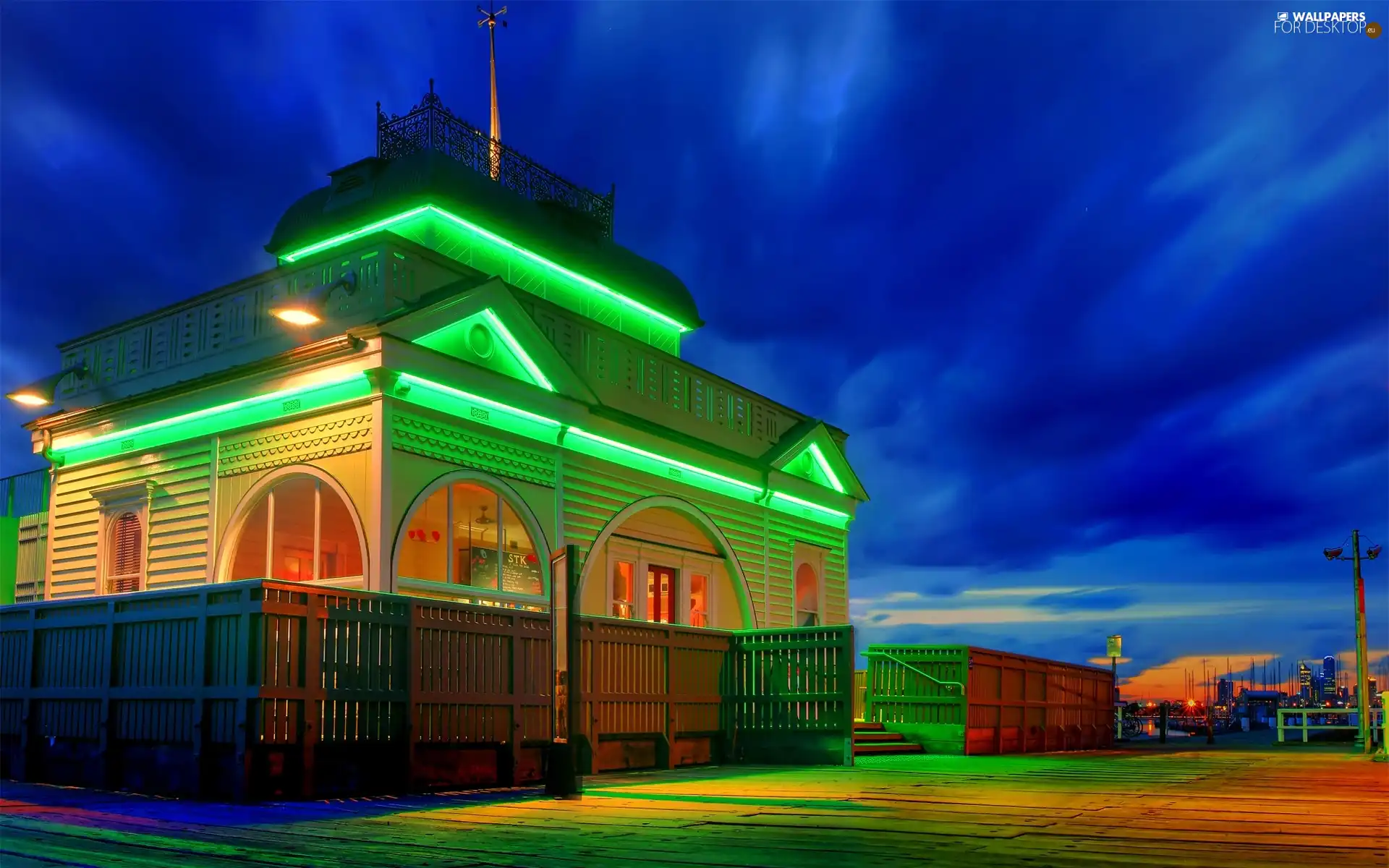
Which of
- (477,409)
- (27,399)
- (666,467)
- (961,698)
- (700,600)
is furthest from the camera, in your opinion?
(700,600)

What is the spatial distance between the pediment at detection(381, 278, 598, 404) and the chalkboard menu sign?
2.63m

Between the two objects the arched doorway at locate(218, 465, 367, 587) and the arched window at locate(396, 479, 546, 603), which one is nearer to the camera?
the arched doorway at locate(218, 465, 367, 587)

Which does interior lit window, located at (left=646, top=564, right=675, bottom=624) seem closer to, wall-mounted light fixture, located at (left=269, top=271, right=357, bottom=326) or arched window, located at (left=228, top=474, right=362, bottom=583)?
arched window, located at (left=228, top=474, right=362, bottom=583)

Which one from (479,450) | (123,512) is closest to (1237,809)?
(479,450)

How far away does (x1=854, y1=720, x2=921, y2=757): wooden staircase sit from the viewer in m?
19.8

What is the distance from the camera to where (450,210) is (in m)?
21.8

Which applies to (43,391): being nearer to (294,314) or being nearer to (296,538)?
(296,538)

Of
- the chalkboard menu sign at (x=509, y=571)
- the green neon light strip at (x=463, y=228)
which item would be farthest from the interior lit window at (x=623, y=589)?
the green neon light strip at (x=463, y=228)

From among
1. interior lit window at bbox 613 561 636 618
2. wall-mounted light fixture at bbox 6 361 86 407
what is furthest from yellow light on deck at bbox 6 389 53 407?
interior lit window at bbox 613 561 636 618

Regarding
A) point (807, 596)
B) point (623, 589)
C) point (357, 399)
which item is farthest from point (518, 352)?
point (807, 596)

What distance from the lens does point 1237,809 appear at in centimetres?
1005

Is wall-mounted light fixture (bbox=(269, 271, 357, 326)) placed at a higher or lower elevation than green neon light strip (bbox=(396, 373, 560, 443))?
higher

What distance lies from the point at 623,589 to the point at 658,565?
3.65 ft

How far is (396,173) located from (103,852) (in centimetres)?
1675
